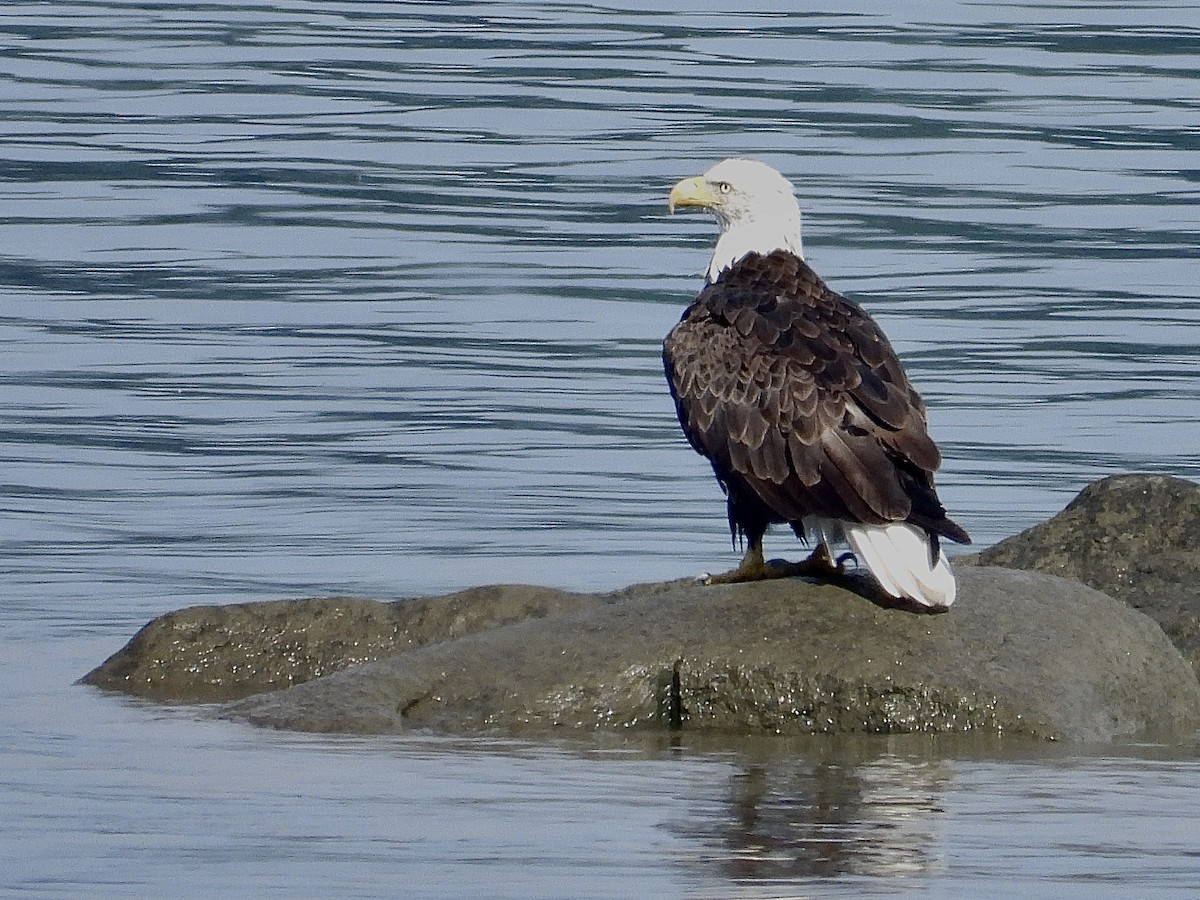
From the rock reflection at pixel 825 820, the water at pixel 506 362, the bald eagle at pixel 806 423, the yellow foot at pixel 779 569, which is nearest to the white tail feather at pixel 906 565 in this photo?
the bald eagle at pixel 806 423

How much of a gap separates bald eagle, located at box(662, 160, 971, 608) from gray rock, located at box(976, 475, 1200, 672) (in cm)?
109

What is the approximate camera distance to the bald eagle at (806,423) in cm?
761

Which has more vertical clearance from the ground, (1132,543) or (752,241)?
(752,241)

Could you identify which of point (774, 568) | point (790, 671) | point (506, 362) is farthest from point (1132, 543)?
point (506, 362)

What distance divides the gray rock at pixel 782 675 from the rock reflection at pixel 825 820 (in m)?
0.35

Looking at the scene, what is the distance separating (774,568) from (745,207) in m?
1.09

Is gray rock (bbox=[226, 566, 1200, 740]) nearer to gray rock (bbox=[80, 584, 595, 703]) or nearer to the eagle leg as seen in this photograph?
the eagle leg

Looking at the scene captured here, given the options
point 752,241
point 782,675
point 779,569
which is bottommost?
point 782,675

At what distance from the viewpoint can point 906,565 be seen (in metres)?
7.59

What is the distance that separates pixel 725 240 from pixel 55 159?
15410mm

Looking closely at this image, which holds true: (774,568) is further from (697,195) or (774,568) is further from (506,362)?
(506,362)

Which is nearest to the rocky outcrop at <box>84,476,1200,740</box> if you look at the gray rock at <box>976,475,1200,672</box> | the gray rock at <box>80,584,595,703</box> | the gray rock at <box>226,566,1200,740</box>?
the gray rock at <box>226,566,1200,740</box>

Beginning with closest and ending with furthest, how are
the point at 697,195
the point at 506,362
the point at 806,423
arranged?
the point at 806,423
the point at 697,195
the point at 506,362

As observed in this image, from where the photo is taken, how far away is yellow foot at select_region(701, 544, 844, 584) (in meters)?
8.02
